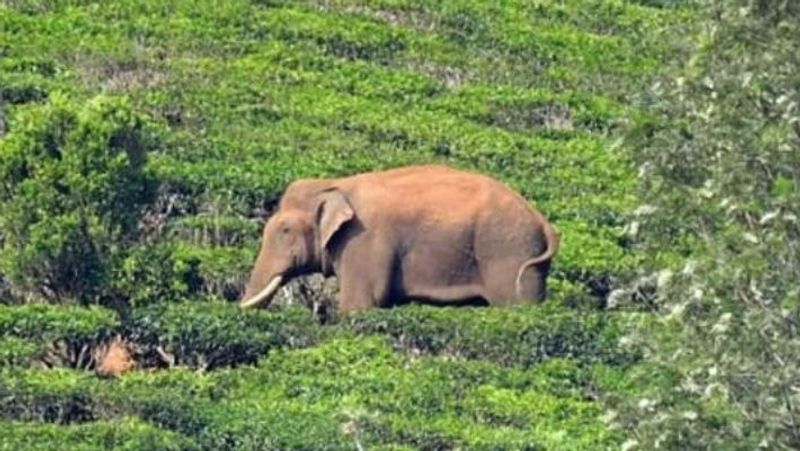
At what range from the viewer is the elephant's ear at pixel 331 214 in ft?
116

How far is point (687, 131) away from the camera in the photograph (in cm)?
2338

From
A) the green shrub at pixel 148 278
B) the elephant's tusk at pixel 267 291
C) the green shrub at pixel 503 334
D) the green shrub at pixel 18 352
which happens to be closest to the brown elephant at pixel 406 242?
the elephant's tusk at pixel 267 291

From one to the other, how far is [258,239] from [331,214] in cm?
320

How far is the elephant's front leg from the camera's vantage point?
1393 inches

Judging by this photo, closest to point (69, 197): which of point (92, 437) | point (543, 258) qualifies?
point (543, 258)

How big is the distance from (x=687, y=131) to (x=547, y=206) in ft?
58.5

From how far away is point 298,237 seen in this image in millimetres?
35281

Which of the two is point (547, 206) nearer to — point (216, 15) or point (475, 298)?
point (475, 298)

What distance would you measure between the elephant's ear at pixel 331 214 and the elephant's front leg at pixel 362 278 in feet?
0.94

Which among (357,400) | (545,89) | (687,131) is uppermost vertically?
(687,131)

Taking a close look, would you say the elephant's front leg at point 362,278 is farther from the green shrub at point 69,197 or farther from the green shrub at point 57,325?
the green shrub at point 57,325

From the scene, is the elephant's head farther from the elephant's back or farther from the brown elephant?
the elephant's back

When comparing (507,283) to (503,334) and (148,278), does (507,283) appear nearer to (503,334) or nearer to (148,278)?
(503,334)

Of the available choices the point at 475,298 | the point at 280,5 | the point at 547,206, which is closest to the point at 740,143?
the point at 475,298
